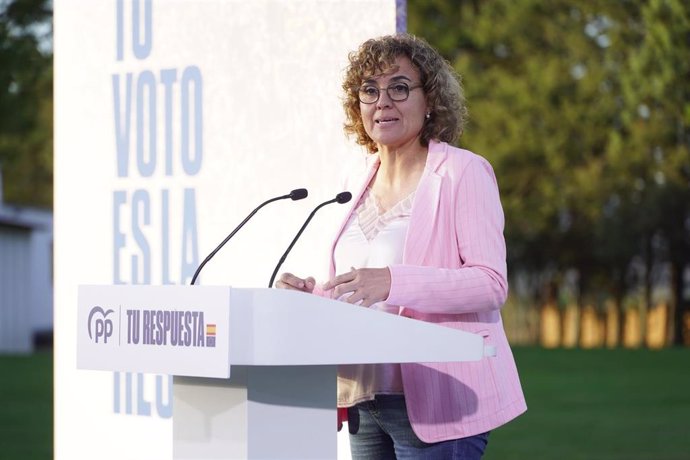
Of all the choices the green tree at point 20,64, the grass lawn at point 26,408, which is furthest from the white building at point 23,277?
the grass lawn at point 26,408

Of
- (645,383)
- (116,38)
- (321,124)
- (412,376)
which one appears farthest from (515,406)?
(645,383)

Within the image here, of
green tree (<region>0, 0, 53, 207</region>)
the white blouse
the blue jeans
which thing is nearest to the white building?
green tree (<region>0, 0, 53, 207</region>)

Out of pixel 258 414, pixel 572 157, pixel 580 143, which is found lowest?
pixel 258 414

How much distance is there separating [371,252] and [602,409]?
1037 cm

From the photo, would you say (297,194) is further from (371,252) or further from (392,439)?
(392,439)

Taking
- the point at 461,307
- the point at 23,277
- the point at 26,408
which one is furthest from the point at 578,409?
the point at 23,277

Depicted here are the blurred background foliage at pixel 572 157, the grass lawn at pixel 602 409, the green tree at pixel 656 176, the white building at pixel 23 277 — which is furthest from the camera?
the white building at pixel 23 277

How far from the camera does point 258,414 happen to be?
2.72m

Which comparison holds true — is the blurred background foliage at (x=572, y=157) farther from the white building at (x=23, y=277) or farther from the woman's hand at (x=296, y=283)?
the woman's hand at (x=296, y=283)

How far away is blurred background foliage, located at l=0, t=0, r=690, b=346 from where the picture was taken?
84.6ft

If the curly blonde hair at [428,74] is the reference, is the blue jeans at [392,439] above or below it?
below

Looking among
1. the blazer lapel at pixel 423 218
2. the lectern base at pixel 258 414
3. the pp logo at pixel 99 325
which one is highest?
the blazer lapel at pixel 423 218

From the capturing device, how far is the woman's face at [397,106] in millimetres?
3262

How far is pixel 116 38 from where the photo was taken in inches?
218
